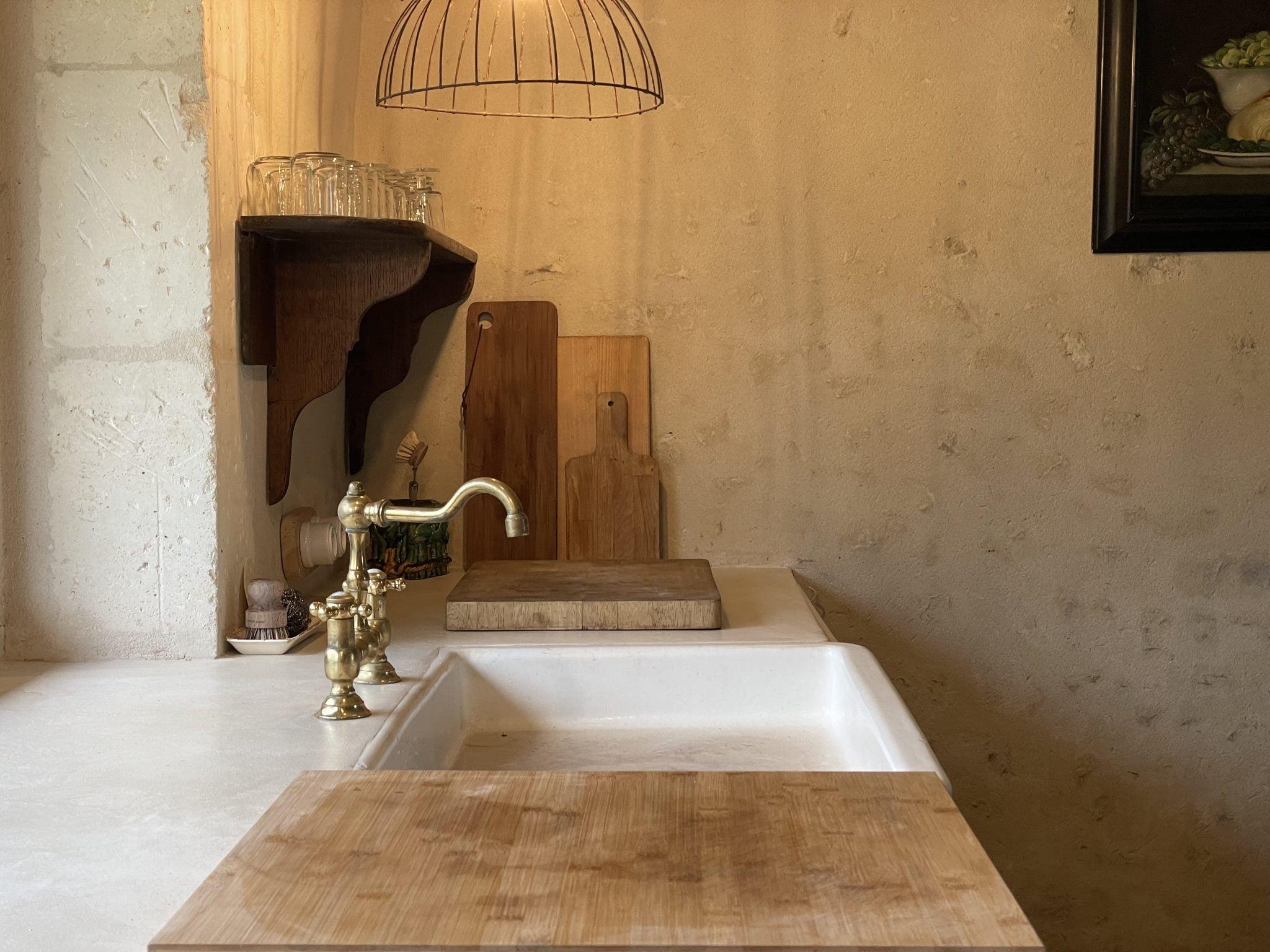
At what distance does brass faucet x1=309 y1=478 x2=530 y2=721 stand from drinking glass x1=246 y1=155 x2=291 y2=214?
46 cm

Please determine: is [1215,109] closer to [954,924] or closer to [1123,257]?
[1123,257]

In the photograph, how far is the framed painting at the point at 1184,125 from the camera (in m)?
2.06

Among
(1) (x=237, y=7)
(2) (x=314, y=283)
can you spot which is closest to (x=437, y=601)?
(2) (x=314, y=283)

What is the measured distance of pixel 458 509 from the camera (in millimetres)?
1282

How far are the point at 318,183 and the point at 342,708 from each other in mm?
738

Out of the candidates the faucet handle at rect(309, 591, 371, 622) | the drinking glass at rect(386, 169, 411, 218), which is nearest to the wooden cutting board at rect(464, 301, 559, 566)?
the drinking glass at rect(386, 169, 411, 218)

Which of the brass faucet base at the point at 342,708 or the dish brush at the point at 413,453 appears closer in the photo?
the brass faucet base at the point at 342,708

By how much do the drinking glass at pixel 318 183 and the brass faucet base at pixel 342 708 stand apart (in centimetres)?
68

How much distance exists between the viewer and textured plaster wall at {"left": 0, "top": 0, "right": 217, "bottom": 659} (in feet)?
4.67

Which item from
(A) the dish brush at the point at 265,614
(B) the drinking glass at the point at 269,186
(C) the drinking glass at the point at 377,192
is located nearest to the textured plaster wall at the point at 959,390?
(C) the drinking glass at the point at 377,192

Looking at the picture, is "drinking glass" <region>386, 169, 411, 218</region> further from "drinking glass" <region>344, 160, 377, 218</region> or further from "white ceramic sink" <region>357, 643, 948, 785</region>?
"white ceramic sink" <region>357, 643, 948, 785</region>

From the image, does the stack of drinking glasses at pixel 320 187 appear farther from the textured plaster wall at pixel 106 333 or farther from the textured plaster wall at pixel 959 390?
the textured plaster wall at pixel 959 390

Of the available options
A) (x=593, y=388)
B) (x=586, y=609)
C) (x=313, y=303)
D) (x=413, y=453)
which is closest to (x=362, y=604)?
(x=586, y=609)

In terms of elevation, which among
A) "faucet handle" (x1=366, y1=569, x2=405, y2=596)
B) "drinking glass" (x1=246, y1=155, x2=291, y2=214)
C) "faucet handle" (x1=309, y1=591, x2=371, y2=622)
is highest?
"drinking glass" (x1=246, y1=155, x2=291, y2=214)
